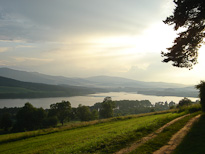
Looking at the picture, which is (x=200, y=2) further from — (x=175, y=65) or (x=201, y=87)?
(x=201, y=87)

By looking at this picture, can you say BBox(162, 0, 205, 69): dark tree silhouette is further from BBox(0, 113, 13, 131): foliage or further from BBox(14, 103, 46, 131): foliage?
BBox(0, 113, 13, 131): foliage

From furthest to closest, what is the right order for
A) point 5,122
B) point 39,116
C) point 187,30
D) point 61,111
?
point 61,111 < point 39,116 < point 5,122 < point 187,30

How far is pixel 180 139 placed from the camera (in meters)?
11.0

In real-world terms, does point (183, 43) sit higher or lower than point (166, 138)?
higher

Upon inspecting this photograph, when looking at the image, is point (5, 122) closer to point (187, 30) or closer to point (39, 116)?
point (39, 116)

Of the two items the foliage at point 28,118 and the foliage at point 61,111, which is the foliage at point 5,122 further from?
the foliage at point 61,111

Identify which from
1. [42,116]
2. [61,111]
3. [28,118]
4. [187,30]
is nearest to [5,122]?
[28,118]

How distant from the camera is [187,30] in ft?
52.3

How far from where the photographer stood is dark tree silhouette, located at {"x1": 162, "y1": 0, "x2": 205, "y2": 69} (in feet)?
46.4

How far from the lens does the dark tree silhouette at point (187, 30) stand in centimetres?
1413

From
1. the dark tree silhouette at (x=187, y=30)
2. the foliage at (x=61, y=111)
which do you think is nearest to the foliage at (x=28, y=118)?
the foliage at (x=61, y=111)

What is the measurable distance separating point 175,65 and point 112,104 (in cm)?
6400

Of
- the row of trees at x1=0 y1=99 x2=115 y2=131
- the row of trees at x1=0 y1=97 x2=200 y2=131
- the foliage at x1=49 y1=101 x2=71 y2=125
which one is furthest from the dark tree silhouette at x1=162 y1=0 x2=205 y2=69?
the foliage at x1=49 y1=101 x2=71 y2=125

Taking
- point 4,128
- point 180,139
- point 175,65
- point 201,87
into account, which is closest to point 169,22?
point 175,65
